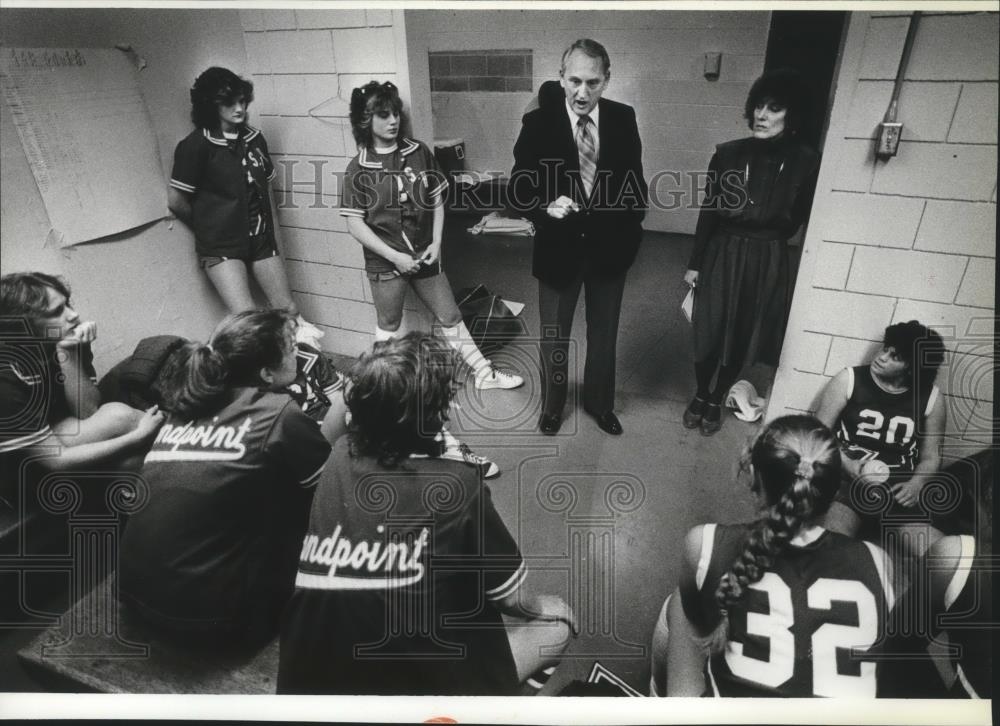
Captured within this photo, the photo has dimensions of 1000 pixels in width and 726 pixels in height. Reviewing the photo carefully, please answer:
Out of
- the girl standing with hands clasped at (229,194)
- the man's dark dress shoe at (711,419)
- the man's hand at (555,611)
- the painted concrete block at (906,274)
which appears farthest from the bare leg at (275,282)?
the painted concrete block at (906,274)

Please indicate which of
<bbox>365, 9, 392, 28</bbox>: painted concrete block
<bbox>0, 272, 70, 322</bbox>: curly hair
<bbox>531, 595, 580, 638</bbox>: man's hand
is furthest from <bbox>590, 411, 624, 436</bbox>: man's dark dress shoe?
<bbox>0, 272, 70, 322</bbox>: curly hair

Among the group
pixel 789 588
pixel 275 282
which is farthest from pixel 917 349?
pixel 275 282

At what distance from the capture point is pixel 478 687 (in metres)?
1.20

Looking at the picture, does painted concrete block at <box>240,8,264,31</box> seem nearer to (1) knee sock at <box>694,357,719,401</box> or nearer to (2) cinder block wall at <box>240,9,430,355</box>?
(2) cinder block wall at <box>240,9,430,355</box>

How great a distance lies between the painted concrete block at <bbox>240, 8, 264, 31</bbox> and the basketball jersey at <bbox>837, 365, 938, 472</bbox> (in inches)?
53.1

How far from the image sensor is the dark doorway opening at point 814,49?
107 centimetres

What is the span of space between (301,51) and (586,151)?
0.59 metres

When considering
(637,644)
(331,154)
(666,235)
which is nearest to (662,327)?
(666,235)

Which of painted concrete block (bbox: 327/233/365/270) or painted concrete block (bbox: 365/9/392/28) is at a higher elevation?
painted concrete block (bbox: 365/9/392/28)

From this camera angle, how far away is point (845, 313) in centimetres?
118

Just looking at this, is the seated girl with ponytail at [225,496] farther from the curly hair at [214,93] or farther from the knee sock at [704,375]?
the knee sock at [704,375]

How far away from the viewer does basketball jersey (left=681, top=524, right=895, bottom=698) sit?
3.28ft

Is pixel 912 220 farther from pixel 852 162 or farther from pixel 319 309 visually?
pixel 319 309

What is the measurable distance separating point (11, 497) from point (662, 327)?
1.41m
